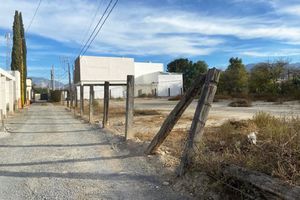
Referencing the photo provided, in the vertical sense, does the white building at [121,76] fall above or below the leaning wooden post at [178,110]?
above

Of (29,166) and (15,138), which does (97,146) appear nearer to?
(29,166)

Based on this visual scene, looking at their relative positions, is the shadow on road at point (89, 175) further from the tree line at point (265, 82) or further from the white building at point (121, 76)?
the white building at point (121, 76)

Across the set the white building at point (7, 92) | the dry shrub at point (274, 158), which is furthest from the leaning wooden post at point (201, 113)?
the white building at point (7, 92)

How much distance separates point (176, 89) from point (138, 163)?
262 feet

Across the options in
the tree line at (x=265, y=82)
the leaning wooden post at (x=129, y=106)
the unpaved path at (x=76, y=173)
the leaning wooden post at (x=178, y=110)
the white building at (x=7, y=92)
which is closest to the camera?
the unpaved path at (x=76, y=173)

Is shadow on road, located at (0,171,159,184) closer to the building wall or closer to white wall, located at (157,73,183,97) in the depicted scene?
the building wall

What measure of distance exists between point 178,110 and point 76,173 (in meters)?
2.35

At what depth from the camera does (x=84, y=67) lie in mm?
78500

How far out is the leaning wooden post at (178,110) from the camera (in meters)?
7.44

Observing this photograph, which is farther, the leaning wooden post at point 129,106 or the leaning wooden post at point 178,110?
the leaning wooden post at point 129,106

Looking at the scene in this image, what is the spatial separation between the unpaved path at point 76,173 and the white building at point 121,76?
206 feet

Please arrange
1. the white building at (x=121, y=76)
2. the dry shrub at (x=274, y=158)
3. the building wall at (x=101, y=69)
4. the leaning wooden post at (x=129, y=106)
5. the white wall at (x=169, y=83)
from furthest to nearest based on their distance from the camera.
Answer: the white wall at (x=169, y=83), the white building at (x=121, y=76), the building wall at (x=101, y=69), the leaning wooden post at (x=129, y=106), the dry shrub at (x=274, y=158)

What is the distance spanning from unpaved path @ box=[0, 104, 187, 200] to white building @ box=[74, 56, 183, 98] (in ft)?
206

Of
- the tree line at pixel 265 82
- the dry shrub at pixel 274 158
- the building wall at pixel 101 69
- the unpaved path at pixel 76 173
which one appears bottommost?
the unpaved path at pixel 76 173
